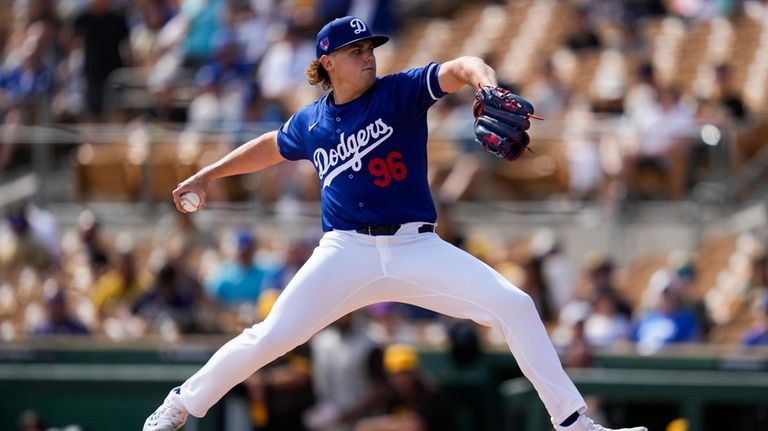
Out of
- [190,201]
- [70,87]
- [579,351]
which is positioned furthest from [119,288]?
[190,201]

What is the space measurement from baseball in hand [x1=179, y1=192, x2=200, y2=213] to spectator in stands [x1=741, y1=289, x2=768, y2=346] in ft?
16.5

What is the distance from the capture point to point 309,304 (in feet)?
21.0

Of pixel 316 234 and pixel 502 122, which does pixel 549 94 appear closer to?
pixel 316 234

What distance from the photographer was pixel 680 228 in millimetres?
12578

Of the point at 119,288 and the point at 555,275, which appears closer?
the point at 555,275

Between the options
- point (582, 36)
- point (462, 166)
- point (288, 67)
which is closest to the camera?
point (462, 166)

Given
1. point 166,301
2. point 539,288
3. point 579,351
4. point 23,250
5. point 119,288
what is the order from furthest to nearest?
point 23,250
point 119,288
point 166,301
point 539,288
point 579,351

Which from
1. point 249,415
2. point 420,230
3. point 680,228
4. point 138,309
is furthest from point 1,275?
point 420,230

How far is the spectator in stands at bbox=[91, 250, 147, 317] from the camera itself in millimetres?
12898

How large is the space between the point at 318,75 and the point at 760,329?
5050 mm

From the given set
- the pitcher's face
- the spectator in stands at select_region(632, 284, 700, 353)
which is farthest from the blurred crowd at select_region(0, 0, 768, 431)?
the pitcher's face

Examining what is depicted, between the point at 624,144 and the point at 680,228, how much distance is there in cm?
82

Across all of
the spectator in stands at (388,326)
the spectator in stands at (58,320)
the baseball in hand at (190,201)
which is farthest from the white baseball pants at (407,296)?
the spectator in stands at (58,320)

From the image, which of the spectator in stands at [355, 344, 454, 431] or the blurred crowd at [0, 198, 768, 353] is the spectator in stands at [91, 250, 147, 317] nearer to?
the blurred crowd at [0, 198, 768, 353]
